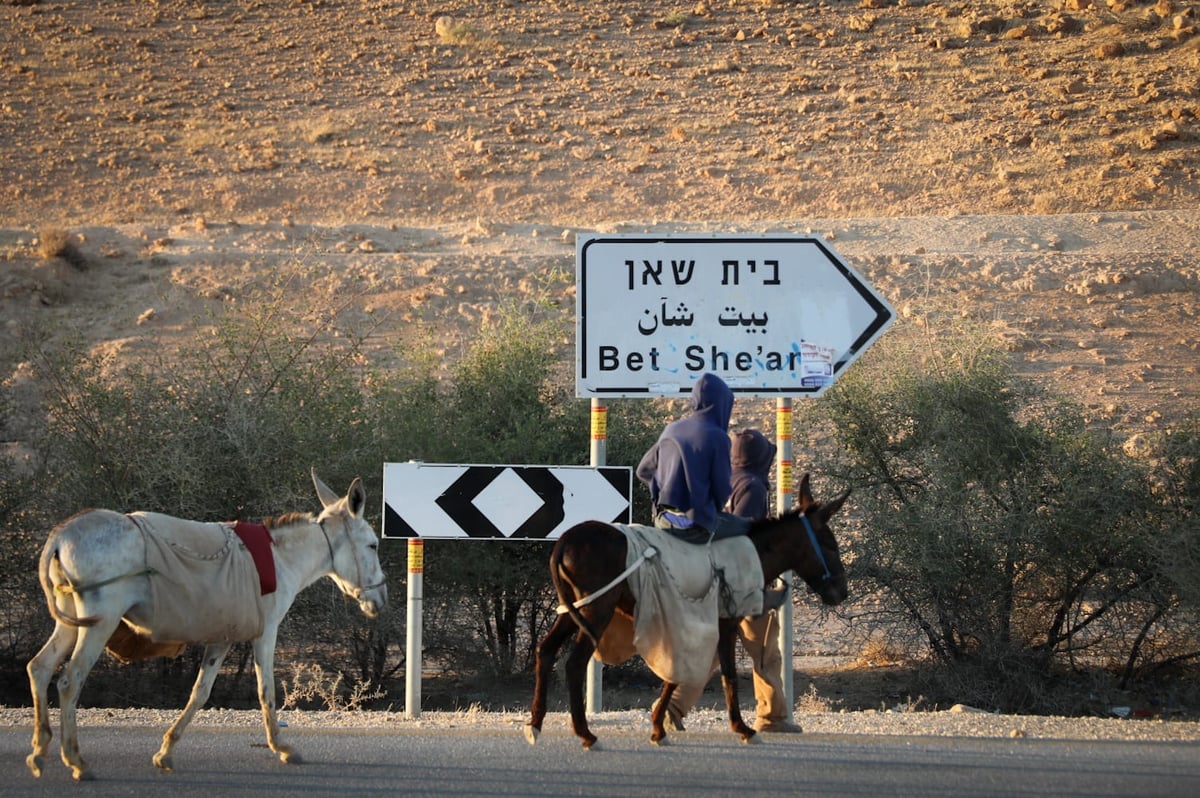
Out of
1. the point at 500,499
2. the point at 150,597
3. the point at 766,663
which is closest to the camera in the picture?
the point at 150,597

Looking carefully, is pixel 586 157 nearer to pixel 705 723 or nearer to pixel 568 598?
pixel 705 723

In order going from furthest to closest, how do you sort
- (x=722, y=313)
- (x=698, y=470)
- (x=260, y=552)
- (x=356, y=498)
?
(x=722, y=313) < (x=356, y=498) < (x=698, y=470) < (x=260, y=552)

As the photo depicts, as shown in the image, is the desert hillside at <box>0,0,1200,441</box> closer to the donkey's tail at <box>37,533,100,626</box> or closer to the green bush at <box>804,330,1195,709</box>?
the green bush at <box>804,330,1195,709</box>

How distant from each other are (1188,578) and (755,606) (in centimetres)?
567

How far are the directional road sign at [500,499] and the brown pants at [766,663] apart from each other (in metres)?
1.14

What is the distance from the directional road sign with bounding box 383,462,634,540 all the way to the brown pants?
114 centimetres

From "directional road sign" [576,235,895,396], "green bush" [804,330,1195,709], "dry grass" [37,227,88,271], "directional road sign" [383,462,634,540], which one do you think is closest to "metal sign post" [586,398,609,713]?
"directional road sign" [576,235,895,396]

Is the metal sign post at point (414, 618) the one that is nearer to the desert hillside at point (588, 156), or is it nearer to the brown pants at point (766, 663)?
the brown pants at point (766, 663)

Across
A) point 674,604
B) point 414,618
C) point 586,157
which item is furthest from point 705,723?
point 586,157

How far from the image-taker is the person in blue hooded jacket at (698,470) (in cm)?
762

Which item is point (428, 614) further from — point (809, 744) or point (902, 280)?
point (902, 280)

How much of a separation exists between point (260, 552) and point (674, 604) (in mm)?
2344

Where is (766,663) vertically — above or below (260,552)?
below

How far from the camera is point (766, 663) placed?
8523mm
